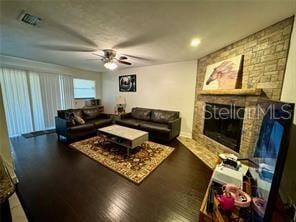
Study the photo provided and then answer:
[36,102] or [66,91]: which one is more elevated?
[66,91]

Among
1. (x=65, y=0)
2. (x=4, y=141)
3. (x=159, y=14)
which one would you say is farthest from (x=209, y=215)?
(x=4, y=141)

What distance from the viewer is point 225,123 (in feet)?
9.85

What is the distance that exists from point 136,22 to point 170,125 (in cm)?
261

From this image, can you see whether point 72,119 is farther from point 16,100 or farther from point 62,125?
point 16,100

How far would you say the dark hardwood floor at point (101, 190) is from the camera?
1.59m

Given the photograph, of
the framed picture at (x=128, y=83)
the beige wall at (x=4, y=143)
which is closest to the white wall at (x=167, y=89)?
the framed picture at (x=128, y=83)

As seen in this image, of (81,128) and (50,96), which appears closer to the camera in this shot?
(81,128)

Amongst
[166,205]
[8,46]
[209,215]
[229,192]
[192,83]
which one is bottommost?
[166,205]

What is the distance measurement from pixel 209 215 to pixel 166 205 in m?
0.87

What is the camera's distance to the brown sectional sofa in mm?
3783

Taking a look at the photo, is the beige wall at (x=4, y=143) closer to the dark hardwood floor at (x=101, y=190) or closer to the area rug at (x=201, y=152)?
the dark hardwood floor at (x=101, y=190)

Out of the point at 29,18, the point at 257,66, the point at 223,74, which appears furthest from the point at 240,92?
the point at 29,18

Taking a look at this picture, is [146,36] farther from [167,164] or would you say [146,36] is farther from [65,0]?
[167,164]

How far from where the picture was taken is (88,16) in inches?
70.0
